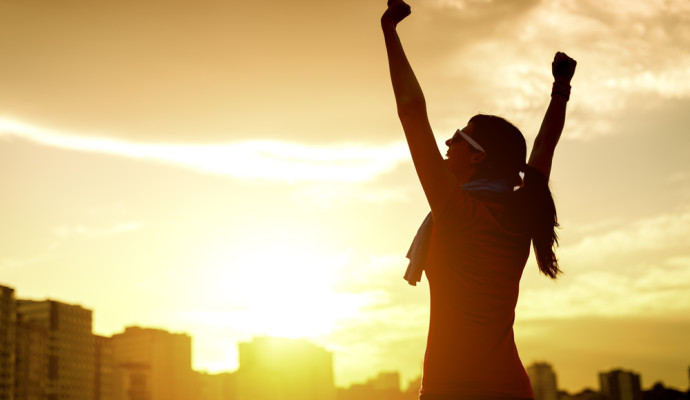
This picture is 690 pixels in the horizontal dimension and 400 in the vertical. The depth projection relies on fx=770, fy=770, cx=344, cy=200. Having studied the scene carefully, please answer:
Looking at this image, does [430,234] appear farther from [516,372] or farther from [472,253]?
[516,372]

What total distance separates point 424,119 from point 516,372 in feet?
3.98

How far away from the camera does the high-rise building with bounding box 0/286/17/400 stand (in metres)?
186

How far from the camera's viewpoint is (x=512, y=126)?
12.6 feet

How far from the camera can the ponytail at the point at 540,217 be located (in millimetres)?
3676

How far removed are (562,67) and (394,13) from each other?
1.57 metres

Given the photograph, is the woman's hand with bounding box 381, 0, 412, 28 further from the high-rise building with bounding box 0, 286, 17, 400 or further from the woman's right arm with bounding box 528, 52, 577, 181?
the high-rise building with bounding box 0, 286, 17, 400

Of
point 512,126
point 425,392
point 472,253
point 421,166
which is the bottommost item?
point 425,392

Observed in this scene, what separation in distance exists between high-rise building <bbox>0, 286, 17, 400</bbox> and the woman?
20003 centimetres

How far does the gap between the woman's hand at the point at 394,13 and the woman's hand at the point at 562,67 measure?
148 cm

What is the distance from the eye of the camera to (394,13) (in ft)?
10.8

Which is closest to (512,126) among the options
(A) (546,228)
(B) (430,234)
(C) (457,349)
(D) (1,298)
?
(A) (546,228)

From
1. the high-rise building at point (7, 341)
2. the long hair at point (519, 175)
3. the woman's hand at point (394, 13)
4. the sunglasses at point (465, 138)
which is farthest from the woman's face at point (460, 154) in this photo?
the high-rise building at point (7, 341)

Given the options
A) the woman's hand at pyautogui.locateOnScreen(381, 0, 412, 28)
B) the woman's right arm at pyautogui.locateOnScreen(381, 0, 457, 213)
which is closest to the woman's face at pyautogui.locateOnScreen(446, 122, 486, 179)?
the woman's right arm at pyautogui.locateOnScreen(381, 0, 457, 213)

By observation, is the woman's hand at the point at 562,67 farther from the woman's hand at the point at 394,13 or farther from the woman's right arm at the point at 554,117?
the woman's hand at the point at 394,13
